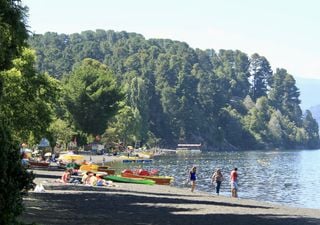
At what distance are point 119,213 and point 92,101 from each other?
2711 inches

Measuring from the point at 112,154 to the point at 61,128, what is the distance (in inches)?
880

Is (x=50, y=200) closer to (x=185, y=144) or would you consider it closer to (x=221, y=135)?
(x=185, y=144)

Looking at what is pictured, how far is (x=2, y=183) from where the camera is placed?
9742 mm

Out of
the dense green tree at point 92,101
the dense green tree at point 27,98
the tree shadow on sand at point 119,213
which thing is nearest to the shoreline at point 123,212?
the tree shadow on sand at point 119,213

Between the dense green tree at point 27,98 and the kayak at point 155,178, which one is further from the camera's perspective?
the kayak at point 155,178

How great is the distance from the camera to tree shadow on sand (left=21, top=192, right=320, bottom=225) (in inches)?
759

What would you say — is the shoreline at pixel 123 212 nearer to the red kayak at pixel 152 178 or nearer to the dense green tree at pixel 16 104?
the dense green tree at pixel 16 104

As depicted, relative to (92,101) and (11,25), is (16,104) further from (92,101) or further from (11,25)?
(92,101)

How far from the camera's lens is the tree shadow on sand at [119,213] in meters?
19.3

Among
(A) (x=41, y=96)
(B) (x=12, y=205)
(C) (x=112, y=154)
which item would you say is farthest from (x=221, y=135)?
(B) (x=12, y=205)

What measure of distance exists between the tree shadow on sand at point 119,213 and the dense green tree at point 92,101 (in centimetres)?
6157

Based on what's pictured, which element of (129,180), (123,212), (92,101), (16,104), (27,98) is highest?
(92,101)

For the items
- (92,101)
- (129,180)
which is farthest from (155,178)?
(92,101)

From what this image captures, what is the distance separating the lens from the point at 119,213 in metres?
22.0
